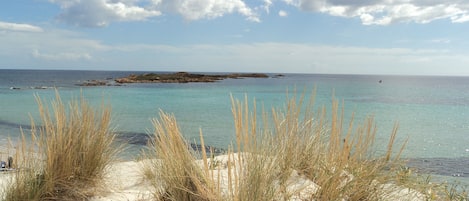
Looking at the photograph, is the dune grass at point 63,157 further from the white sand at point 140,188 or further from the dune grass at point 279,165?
the dune grass at point 279,165

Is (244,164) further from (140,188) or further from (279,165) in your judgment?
(140,188)

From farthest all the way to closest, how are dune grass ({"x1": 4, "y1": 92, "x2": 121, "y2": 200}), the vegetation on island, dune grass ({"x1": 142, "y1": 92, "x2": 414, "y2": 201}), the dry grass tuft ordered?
dune grass ({"x1": 4, "y1": 92, "x2": 121, "y2": 200})
the dry grass tuft
the vegetation on island
dune grass ({"x1": 142, "y1": 92, "x2": 414, "y2": 201})

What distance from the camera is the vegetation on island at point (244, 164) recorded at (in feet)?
8.68

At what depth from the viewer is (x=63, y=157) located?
11.5 feet

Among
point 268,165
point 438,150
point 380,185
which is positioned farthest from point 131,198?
point 438,150

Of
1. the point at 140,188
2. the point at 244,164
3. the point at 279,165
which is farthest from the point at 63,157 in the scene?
the point at 279,165

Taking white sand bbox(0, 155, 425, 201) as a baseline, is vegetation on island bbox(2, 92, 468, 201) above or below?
above

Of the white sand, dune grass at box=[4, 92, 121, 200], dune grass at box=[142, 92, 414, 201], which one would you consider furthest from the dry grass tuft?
dune grass at box=[4, 92, 121, 200]

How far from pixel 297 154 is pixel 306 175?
0.27 metres

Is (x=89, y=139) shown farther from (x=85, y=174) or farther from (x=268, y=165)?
(x=268, y=165)

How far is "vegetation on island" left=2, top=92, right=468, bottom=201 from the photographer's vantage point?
8.68ft

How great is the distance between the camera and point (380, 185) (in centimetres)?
324

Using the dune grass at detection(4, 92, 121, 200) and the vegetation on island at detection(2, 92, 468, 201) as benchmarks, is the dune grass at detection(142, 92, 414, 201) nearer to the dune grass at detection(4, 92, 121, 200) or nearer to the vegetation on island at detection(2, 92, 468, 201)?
the vegetation on island at detection(2, 92, 468, 201)

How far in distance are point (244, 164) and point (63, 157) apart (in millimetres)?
2081
